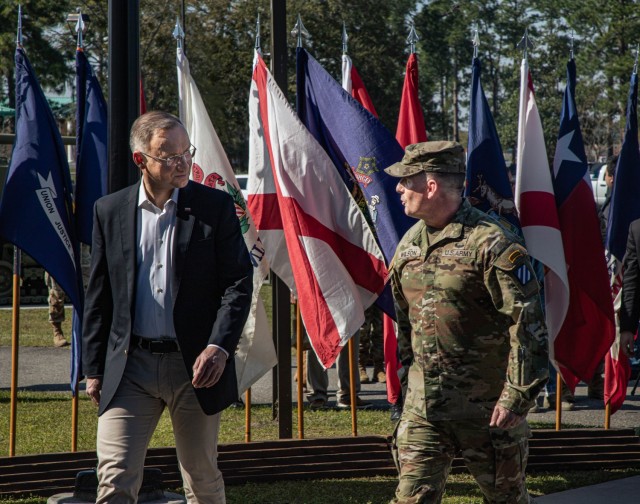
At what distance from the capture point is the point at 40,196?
6391 millimetres

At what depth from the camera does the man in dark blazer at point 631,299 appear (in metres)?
6.69

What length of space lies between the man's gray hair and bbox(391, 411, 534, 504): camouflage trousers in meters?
1.57

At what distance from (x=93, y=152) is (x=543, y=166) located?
3.07 m

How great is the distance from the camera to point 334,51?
43500mm

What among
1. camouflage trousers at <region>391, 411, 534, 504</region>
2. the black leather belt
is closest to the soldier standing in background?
the black leather belt

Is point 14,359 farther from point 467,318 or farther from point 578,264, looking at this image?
point 578,264

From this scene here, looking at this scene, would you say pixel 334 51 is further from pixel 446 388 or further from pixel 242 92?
pixel 446 388

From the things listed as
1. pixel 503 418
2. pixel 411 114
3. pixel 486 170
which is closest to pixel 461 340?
pixel 503 418

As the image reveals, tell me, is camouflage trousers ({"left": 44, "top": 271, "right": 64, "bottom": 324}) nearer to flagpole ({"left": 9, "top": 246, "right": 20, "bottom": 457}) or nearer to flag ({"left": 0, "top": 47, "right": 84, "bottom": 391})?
flagpole ({"left": 9, "top": 246, "right": 20, "bottom": 457})

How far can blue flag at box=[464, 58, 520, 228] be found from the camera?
713cm

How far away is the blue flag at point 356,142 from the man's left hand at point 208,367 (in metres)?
2.86

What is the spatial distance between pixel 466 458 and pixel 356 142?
3112 mm

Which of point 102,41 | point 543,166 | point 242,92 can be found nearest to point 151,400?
point 543,166

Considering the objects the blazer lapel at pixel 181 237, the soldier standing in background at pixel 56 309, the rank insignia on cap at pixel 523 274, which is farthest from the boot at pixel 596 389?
the blazer lapel at pixel 181 237
